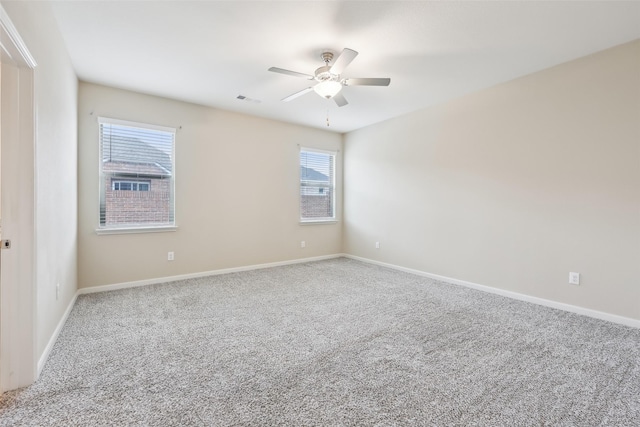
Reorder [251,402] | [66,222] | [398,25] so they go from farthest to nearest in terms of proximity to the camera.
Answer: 1. [66,222]
2. [398,25]
3. [251,402]

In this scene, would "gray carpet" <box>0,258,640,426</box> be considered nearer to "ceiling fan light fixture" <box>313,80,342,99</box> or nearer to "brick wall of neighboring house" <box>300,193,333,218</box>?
"ceiling fan light fixture" <box>313,80,342,99</box>

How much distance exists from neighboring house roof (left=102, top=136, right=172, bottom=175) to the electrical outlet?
5058 millimetres

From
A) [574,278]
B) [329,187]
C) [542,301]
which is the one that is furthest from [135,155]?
[574,278]

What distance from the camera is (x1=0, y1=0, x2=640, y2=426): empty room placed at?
175cm

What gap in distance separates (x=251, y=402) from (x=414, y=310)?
2036mm

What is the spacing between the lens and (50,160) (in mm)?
2266

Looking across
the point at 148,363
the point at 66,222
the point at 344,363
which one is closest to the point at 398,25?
the point at 344,363

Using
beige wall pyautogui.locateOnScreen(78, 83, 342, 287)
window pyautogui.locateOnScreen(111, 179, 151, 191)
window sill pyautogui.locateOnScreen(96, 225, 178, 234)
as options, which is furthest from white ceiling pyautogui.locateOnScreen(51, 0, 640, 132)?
window sill pyautogui.locateOnScreen(96, 225, 178, 234)

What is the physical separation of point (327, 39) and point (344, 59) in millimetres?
376

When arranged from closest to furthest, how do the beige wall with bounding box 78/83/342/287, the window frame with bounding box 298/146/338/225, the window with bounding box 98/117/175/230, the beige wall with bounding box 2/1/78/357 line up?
the beige wall with bounding box 2/1/78/357, the beige wall with bounding box 78/83/342/287, the window with bounding box 98/117/175/230, the window frame with bounding box 298/146/338/225

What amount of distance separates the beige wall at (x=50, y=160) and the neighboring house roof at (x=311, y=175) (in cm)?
337

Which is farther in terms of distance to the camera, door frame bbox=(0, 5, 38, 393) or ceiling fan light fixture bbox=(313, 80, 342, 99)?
ceiling fan light fixture bbox=(313, 80, 342, 99)

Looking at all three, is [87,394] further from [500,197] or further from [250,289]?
[500,197]

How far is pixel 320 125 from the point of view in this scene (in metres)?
5.53
